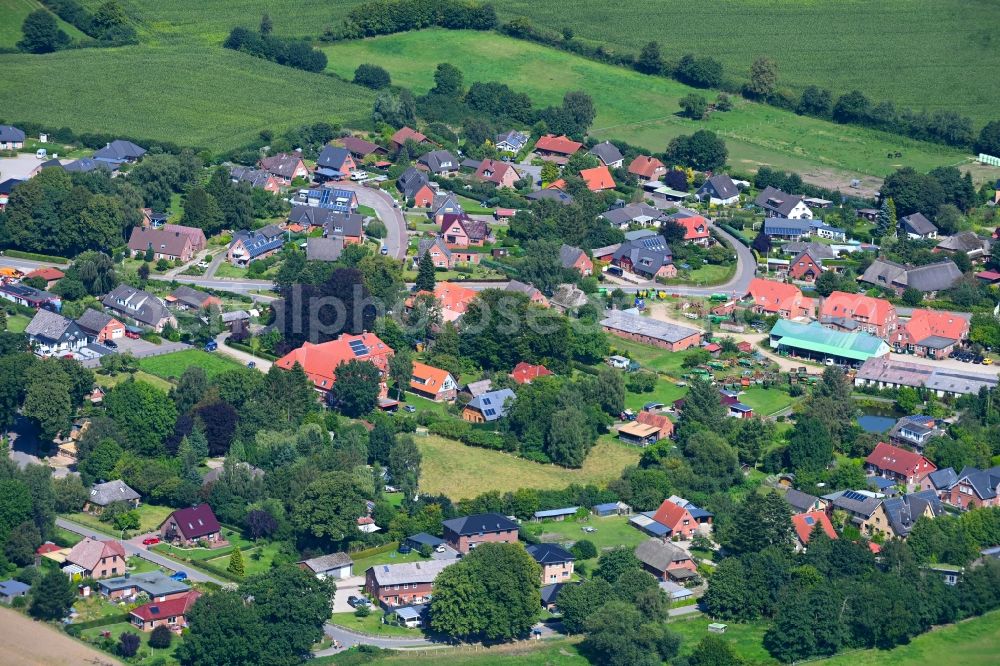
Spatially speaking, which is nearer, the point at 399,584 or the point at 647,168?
the point at 399,584

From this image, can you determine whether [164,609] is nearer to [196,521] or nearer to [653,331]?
[196,521]

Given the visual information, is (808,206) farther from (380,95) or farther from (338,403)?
(338,403)

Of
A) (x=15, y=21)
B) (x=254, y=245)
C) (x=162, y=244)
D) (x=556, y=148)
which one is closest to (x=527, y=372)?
(x=254, y=245)

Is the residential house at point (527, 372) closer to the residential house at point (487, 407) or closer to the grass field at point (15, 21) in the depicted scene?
the residential house at point (487, 407)

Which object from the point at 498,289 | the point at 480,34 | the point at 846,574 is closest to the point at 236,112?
the point at 480,34

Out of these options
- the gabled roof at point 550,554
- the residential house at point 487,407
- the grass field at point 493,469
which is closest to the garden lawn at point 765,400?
the grass field at point 493,469

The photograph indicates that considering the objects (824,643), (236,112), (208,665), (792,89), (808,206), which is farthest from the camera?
(792,89)
